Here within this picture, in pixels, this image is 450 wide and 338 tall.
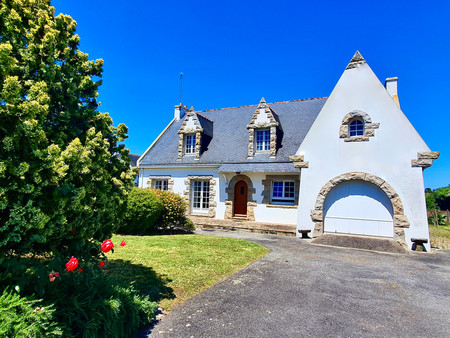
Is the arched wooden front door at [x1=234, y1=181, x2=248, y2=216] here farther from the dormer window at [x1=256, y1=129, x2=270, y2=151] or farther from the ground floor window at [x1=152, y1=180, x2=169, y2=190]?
the ground floor window at [x1=152, y1=180, x2=169, y2=190]

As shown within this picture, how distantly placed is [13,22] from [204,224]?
477 inches

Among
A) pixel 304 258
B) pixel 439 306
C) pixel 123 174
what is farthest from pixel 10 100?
pixel 304 258

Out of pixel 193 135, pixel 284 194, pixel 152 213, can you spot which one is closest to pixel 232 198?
pixel 284 194

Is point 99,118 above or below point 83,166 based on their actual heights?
above

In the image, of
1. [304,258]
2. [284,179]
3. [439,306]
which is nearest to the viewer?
[439,306]

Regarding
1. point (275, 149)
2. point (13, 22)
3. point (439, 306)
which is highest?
point (275, 149)

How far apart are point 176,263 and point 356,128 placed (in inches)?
370

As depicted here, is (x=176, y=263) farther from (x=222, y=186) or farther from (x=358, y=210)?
(x=222, y=186)

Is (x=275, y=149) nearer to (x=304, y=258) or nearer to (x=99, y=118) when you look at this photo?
(x=304, y=258)

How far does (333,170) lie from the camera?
11.3m

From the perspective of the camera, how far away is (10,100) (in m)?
2.68

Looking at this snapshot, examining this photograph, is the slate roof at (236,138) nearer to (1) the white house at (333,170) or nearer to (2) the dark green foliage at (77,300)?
(1) the white house at (333,170)

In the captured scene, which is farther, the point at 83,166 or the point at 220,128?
the point at 220,128

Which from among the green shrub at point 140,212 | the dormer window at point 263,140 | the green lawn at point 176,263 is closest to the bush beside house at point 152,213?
the green shrub at point 140,212
